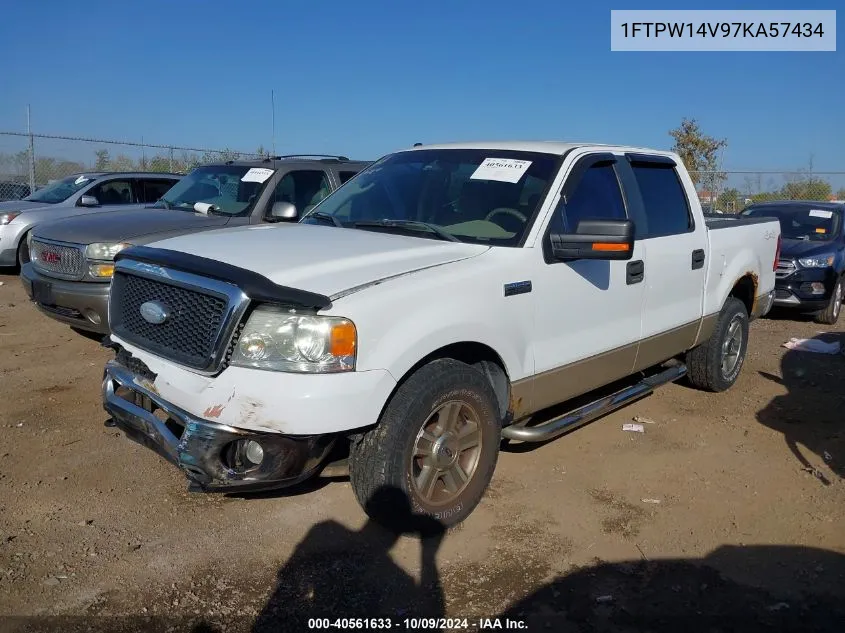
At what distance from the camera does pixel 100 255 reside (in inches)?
240

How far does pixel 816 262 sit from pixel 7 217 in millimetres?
11598

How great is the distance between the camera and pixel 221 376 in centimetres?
306

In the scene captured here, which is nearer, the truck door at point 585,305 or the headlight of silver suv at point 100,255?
the truck door at point 585,305

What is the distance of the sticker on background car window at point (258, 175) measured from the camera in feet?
24.4

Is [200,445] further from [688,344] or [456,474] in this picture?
[688,344]

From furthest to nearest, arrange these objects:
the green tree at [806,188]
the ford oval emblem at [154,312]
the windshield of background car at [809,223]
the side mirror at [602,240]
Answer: the green tree at [806,188], the windshield of background car at [809,223], the side mirror at [602,240], the ford oval emblem at [154,312]

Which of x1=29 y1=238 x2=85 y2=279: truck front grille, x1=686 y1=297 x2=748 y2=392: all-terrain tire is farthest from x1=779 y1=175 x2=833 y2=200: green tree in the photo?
x1=29 y1=238 x2=85 y2=279: truck front grille

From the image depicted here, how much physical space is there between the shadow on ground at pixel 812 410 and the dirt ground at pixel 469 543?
4 cm

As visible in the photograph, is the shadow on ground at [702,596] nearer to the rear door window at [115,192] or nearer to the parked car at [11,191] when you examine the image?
the rear door window at [115,192]

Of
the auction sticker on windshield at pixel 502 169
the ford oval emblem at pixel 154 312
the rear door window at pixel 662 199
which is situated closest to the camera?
the ford oval emblem at pixel 154 312

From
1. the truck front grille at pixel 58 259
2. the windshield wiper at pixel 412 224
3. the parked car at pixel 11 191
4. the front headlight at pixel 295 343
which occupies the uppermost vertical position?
the parked car at pixel 11 191

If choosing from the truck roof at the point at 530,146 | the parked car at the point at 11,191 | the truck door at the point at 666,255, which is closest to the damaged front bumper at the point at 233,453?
the truck roof at the point at 530,146

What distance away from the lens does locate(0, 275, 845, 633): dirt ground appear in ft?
9.86

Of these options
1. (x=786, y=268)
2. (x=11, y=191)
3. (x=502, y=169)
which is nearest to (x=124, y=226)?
(x=502, y=169)
